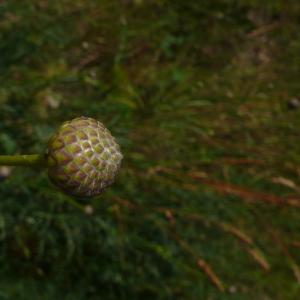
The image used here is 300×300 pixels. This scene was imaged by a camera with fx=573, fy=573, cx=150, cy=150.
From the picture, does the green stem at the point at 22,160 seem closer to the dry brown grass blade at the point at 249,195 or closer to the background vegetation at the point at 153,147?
the background vegetation at the point at 153,147

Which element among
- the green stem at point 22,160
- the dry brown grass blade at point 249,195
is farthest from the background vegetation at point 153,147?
the green stem at point 22,160

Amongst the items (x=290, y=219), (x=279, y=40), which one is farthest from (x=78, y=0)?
(x=290, y=219)

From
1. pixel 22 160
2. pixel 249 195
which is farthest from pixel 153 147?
pixel 22 160

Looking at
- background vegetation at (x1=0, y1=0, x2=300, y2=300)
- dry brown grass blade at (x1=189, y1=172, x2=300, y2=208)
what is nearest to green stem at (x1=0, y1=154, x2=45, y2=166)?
background vegetation at (x1=0, y1=0, x2=300, y2=300)

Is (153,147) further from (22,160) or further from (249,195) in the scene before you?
(22,160)

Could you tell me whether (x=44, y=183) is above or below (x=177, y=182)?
above

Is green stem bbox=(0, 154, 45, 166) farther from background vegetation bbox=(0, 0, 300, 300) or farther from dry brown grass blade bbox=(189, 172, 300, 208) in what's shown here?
dry brown grass blade bbox=(189, 172, 300, 208)

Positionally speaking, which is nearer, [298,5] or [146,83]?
[146,83]

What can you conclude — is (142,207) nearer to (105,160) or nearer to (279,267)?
(279,267)

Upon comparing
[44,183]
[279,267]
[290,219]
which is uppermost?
[44,183]
